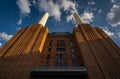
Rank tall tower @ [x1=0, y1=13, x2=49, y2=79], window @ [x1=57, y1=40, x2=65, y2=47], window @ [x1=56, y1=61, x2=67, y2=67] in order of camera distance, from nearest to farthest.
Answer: tall tower @ [x1=0, y1=13, x2=49, y2=79], window @ [x1=56, y1=61, x2=67, y2=67], window @ [x1=57, y1=40, x2=65, y2=47]

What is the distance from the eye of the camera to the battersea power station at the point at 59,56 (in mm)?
19492

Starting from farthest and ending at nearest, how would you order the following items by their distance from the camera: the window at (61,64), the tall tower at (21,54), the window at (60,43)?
the window at (60,43)
the window at (61,64)
the tall tower at (21,54)

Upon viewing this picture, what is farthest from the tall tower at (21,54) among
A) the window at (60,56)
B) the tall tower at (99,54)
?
the tall tower at (99,54)

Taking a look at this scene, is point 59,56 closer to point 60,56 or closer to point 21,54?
point 60,56

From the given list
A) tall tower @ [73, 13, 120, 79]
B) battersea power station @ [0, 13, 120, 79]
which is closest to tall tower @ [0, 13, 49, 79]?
battersea power station @ [0, 13, 120, 79]

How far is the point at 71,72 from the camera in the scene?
20.0 metres

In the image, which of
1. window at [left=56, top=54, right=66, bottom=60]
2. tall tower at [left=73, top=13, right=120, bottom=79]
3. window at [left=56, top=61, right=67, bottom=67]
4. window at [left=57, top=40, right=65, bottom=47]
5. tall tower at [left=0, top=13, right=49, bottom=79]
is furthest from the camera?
window at [left=57, top=40, right=65, bottom=47]

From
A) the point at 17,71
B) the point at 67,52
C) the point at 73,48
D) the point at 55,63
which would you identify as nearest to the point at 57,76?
the point at 55,63

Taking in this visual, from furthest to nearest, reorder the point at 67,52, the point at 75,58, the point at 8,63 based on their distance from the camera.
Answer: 1. the point at 67,52
2. the point at 75,58
3. the point at 8,63

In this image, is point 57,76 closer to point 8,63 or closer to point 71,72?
point 71,72

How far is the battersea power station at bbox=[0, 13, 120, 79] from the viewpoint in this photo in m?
19.5

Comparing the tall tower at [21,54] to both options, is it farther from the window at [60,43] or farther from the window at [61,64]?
the window at [60,43]

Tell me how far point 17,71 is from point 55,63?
7595mm

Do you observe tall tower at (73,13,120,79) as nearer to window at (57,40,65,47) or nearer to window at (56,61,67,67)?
window at (56,61,67,67)
